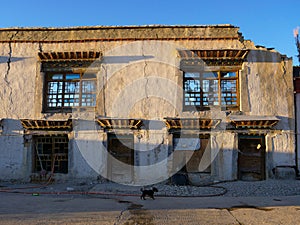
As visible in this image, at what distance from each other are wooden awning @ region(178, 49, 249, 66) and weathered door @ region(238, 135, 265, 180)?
10.3 ft

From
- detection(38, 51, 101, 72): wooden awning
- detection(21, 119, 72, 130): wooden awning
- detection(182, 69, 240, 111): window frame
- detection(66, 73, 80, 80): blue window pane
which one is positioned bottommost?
detection(21, 119, 72, 130): wooden awning

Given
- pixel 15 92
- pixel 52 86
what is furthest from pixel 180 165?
pixel 15 92

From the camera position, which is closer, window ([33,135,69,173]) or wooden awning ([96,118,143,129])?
wooden awning ([96,118,143,129])

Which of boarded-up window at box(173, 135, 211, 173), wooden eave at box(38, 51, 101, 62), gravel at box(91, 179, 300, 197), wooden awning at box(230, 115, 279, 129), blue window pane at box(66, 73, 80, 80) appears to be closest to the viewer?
gravel at box(91, 179, 300, 197)

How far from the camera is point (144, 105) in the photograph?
12531 mm

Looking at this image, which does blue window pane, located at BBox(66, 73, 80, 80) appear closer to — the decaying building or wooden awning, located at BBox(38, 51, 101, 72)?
the decaying building

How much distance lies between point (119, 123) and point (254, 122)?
17.7ft

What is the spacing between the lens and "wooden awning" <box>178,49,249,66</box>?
12.2m

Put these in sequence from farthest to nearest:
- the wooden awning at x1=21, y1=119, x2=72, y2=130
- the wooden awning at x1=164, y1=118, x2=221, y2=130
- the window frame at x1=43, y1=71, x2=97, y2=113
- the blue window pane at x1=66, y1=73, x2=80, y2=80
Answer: the blue window pane at x1=66, y1=73, x2=80, y2=80, the window frame at x1=43, y1=71, x2=97, y2=113, the wooden awning at x1=21, y1=119, x2=72, y2=130, the wooden awning at x1=164, y1=118, x2=221, y2=130

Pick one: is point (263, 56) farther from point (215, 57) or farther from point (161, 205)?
point (161, 205)

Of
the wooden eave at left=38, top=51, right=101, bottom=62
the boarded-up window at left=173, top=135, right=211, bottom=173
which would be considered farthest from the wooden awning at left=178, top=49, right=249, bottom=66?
the wooden eave at left=38, top=51, right=101, bottom=62

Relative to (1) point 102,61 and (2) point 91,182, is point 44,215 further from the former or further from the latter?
(1) point 102,61

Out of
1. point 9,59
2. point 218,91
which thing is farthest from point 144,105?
point 9,59

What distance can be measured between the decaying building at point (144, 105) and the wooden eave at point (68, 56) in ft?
0.15
